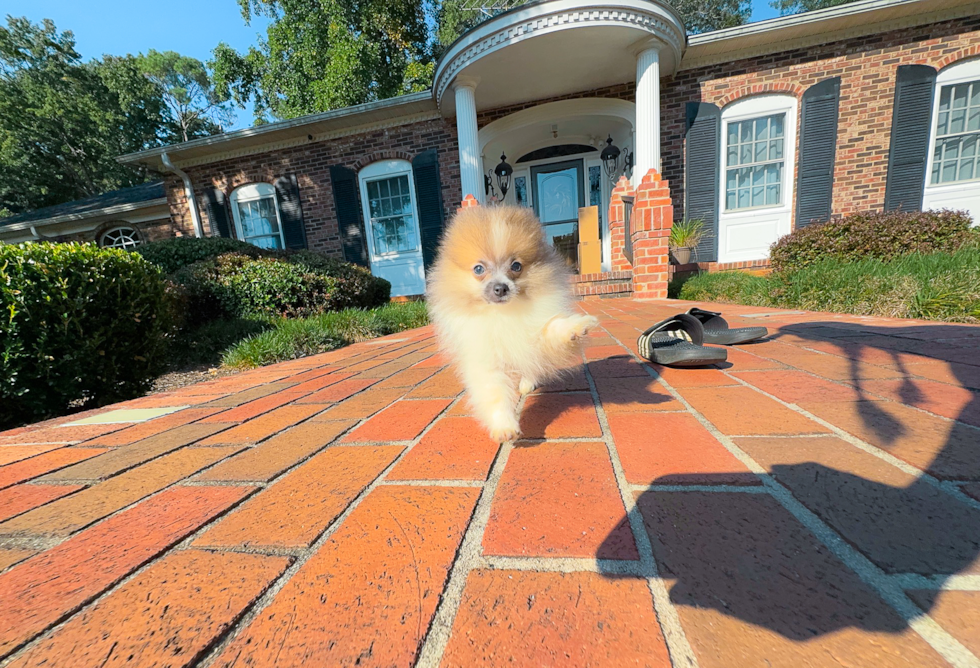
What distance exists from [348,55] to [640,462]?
1667 cm

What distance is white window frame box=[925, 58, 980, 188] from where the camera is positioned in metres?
7.67

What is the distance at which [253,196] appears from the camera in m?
10.6

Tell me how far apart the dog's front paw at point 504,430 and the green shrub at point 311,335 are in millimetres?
3563

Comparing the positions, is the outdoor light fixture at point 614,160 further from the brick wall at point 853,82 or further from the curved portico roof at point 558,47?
the curved portico roof at point 558,47

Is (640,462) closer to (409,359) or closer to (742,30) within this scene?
(409,359)

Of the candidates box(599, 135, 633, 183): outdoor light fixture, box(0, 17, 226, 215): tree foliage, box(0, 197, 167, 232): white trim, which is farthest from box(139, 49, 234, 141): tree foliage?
box(599, 135, 633, 183): outdoor light fixture

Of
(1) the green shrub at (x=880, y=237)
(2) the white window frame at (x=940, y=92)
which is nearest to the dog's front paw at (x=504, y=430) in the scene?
(1) the green shrub at (x=880, y=237)

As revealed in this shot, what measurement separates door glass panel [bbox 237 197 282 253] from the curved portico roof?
590 cm

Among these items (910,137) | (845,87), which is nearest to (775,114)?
(845,87)

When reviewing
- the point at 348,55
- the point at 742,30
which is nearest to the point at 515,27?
the point at 742,30

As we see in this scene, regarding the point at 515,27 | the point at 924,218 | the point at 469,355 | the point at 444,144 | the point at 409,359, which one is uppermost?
the point at 515,27

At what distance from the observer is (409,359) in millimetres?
3227

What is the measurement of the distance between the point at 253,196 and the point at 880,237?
14.0 m

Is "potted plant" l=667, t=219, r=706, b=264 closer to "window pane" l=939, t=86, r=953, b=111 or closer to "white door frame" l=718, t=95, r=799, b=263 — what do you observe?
"white door frame" l=718, t=95, r=799, b=263
